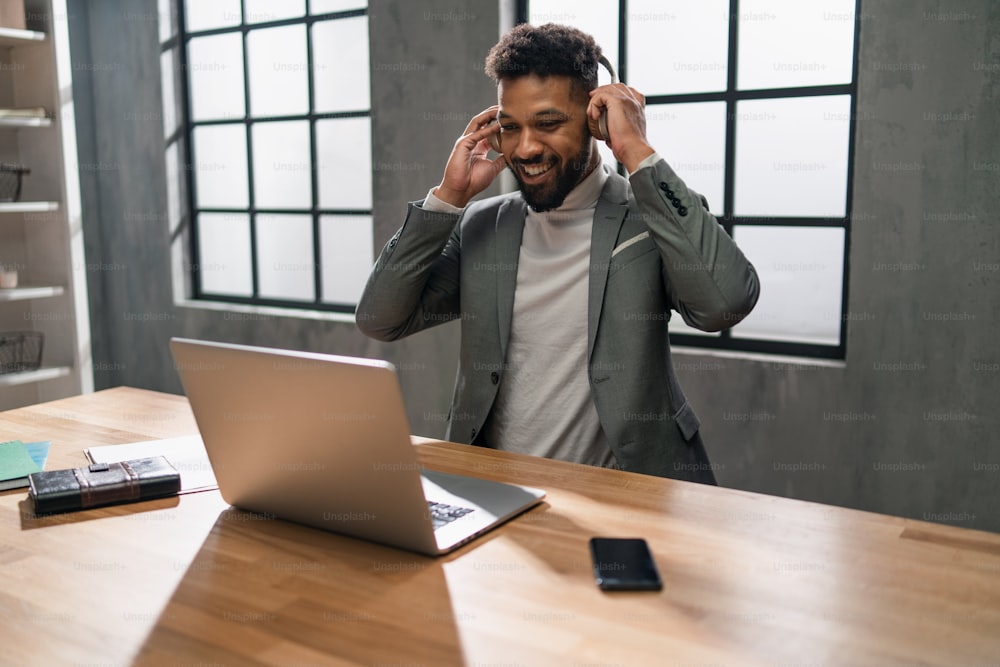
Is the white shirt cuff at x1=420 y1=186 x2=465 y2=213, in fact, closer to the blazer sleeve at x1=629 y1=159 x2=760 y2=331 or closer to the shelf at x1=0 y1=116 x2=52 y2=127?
the blazer sleeve at x1=629 y1=159 x2=760 y2=331

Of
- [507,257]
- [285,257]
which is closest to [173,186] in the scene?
[285,257]

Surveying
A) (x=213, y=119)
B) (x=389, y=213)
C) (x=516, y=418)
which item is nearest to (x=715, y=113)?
(x=389, y=213)

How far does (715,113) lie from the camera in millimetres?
3018

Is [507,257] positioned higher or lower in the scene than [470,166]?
lower

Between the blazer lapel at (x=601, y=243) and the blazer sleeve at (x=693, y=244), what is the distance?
14 cm

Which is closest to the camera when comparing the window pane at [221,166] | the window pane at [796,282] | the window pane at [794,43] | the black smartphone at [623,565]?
the black smartphone at [623,565]

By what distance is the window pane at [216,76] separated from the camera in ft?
14.3

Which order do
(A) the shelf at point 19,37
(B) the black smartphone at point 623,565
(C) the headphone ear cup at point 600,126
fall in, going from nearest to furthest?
(B) the black smartphone at point 623,565 < (C) the headphone ear cup at point 600,126 < (A) the shelf at point 19,37

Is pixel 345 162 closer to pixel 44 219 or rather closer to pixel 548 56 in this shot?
pixel 44 219

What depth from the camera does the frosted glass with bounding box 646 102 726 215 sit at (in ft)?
9.95

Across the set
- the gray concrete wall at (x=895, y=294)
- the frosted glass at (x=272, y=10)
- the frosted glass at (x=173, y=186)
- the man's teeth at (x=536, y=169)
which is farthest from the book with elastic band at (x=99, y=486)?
the frosted glass at (x=173, y=186)

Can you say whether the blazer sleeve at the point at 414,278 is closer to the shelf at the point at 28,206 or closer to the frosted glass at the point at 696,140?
the frosted glass at the point at 696,140

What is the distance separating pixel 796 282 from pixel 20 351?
3039mm

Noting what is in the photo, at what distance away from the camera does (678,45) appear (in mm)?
3062
